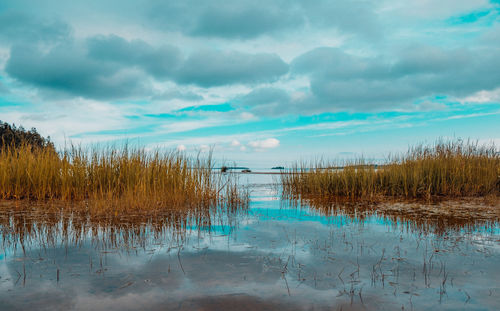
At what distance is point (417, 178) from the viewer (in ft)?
28.5

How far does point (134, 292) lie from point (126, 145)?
665cm

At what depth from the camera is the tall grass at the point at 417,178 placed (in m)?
8.81

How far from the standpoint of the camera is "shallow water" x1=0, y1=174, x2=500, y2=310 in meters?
2.30

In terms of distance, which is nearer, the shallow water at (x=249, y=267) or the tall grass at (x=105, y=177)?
the shallow water at (x=249, y=267)

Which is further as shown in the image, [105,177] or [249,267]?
[105,177]

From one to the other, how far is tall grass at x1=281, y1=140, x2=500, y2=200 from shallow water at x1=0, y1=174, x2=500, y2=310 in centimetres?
→ 410

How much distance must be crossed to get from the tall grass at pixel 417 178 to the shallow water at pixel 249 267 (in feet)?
13.5

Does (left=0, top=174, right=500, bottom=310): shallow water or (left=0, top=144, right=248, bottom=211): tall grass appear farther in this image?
(left=0, top=144, right=248, bottom=211): tall grass

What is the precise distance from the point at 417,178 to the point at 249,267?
23.7 ft

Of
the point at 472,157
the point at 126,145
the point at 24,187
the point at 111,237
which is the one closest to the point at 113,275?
the point at 111,237

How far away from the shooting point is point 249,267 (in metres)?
3.00

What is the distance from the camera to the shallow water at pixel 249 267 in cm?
230

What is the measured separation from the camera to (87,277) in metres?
2.73

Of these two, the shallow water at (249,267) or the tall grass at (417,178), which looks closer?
the shallow water at (249,267)
